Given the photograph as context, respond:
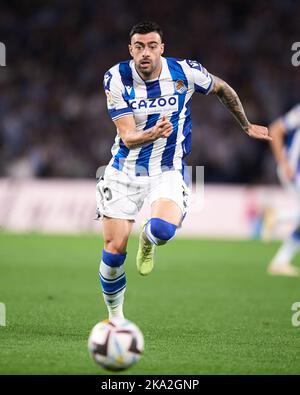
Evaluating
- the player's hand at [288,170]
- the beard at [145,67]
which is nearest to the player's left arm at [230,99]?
the beard at [145,67]

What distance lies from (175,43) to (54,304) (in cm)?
1603

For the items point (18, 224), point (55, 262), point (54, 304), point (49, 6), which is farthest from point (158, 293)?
point (49, 6)

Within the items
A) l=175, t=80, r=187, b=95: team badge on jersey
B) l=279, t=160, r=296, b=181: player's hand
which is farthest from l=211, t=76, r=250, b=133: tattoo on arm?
l=279, t=160, r=296, b=181: player's hand

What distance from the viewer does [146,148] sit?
274 inches

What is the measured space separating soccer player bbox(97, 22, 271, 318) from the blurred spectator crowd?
15881 mm

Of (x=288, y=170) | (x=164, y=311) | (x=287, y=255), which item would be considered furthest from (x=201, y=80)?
(x=287, y=255)

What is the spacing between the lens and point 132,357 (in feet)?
17.1

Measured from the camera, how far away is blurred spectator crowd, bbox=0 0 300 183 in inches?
915

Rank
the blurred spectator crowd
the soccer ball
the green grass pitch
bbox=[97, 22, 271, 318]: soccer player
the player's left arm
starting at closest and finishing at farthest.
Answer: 1. the soccer ball
2. the green grass pitch
3. bbox=[97, 22, 271, 318]: soccer player
4. the player's left arm
5. the blurred spectator crowd

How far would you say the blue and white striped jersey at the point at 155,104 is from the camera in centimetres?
679

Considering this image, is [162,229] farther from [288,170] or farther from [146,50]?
[288,170]

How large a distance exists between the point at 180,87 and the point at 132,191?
89 cm

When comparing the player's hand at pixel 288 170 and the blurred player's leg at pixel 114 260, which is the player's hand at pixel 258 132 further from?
the player's hand at pixel 288 170

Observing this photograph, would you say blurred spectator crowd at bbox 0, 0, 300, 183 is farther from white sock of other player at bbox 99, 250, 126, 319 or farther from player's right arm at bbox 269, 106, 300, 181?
white sock of other player at bbox 99, 250, 126, 319
